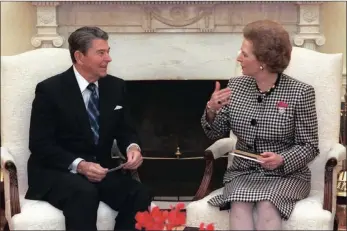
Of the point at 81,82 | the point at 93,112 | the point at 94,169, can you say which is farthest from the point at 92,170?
the point at 81,82

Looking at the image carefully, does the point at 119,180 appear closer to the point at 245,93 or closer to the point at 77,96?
Answer: the point at 77,96

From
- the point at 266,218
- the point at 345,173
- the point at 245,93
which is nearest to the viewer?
the point at 266,218

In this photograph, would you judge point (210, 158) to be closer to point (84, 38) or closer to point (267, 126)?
point (267, 126)

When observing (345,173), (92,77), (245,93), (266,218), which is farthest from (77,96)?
(345,173)

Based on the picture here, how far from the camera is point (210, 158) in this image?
11.2ft

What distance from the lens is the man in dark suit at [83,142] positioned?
10.4ft

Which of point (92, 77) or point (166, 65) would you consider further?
point (166, 65)

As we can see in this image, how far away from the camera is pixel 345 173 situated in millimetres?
4609

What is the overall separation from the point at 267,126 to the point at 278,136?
6cm

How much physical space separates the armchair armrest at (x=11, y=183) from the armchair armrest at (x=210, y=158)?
0.77 m

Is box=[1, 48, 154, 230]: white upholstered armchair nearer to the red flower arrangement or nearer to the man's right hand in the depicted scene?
the man's right hand

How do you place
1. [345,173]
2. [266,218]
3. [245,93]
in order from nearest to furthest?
[266,218] < [245,93] < [345,173]

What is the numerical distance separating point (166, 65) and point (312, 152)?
1.77 m

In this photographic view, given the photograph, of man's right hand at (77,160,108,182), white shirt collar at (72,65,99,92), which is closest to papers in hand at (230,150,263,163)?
man's right hand at (77,160,108,182)
